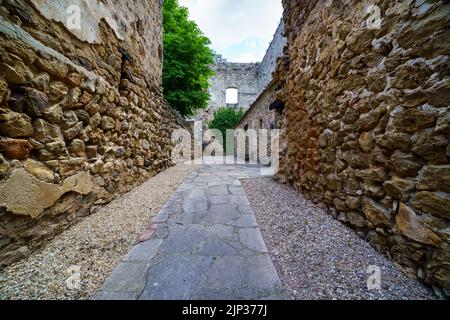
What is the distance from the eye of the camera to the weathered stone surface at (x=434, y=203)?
982mm

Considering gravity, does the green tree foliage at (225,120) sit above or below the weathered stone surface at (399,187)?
above

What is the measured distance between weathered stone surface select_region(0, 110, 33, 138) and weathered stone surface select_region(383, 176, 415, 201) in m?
2.67

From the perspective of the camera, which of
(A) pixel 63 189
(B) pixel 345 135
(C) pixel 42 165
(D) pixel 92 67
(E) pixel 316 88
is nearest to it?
(C) pixel 42 165

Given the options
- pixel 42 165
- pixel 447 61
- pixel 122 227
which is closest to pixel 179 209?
pixel 122 227

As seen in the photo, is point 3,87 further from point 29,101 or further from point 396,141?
point 396,141

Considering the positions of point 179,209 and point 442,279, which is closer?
point 442,279

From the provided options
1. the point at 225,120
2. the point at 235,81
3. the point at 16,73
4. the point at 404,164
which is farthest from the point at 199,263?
the point at 235,81

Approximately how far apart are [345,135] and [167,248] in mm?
1950

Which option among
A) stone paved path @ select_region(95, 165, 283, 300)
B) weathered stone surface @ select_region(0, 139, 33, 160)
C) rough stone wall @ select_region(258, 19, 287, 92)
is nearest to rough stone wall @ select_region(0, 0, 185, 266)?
weathered stone surface @ select_region(0, 139, 33, 160)

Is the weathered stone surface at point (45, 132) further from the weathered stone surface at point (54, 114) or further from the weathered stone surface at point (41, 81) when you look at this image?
the weathered stone surface at point (41, 81)

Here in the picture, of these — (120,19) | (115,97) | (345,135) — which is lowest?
(345,135)

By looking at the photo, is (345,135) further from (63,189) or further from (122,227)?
(63,189)

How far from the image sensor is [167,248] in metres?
1.52

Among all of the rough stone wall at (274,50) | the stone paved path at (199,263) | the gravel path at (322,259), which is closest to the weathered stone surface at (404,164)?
the gravel path at (322,259)
